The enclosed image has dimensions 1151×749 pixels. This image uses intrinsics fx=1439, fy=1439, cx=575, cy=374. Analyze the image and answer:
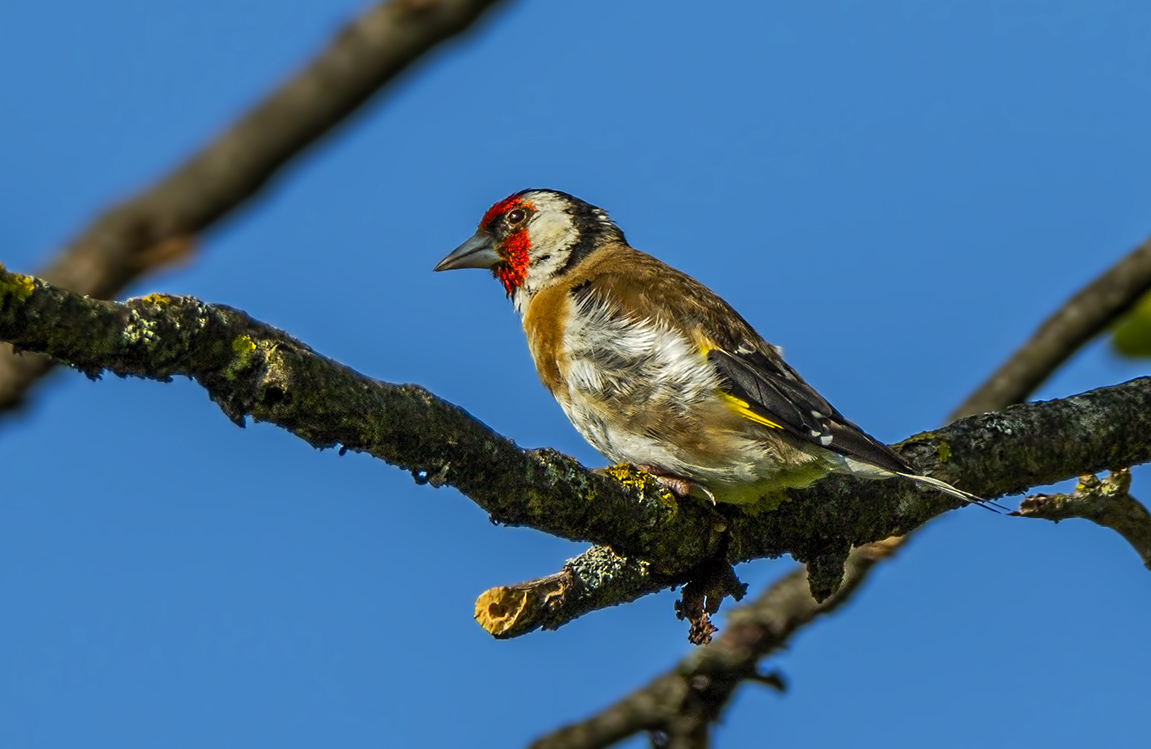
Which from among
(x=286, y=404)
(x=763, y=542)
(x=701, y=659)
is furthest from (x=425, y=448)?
(x=701, y=659)

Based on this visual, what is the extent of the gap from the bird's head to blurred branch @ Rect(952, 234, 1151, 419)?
2102mm

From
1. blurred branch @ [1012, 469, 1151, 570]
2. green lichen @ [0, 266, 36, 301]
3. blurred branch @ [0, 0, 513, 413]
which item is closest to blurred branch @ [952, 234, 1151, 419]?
blurred branch @ [1012, 469, 1151, 570]

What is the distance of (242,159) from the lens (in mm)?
2789

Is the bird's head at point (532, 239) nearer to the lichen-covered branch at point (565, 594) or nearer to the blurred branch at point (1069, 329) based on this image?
the blurred branch at point (1069, 329)

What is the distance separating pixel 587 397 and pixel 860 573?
164 cm

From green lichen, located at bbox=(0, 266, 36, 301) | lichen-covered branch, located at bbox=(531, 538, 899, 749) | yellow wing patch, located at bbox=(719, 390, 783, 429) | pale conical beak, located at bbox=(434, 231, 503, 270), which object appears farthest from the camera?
pale conical beak, located at bbox=(434, 231, 503, 270)

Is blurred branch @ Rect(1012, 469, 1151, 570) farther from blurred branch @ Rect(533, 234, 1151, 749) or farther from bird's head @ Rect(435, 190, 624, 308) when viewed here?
bird's head @ Rect(435, 190, 624, 308)

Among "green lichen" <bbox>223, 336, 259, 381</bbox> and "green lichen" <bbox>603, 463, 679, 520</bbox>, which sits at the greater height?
"green lichen" <bbox>603, 463, 679, 520</bbox>

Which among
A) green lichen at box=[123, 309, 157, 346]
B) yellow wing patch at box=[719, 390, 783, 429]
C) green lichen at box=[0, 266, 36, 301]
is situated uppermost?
yellow wing patch at box=[719, 390, 783, 429]

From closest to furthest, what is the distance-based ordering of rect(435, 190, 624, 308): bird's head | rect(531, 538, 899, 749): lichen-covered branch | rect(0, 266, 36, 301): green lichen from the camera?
rect(0, 266, 36, 301): green lichen < rect(531, 538, 899, 749): lichen-covered branch < rect(435, 190, 624, 308): bird's head

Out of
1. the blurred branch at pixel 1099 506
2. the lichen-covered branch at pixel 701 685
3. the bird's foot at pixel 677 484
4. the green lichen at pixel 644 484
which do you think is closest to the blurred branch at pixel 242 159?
the green lichen at pixel 644 484

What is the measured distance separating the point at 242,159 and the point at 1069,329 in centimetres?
468

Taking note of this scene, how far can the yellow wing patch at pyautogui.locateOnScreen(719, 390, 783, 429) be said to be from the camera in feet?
18.0

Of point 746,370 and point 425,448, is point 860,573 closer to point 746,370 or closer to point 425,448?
point 746,370
